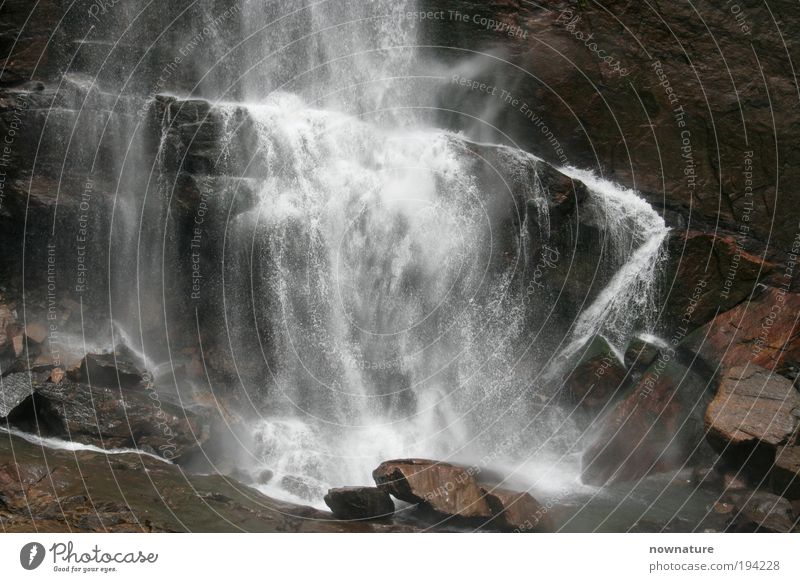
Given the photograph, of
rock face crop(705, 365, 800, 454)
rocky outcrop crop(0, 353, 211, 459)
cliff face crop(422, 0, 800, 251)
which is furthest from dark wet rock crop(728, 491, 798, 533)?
rocky outcrop crop(0, 353, 211, 459)

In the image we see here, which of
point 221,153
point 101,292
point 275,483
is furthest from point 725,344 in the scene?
point 101,292

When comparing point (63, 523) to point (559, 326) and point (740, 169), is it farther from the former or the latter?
point (740, 169)

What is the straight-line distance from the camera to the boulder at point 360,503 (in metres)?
16.6

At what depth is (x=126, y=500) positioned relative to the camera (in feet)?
53.2

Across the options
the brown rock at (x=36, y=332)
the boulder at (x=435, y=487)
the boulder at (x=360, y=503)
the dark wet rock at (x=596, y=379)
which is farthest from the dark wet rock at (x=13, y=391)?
the dark wet rock at (x=596, y=379)

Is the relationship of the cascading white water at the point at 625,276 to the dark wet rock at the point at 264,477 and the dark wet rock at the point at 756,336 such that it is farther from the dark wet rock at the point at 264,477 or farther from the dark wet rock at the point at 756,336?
the dark wet rock at the point at 264,477

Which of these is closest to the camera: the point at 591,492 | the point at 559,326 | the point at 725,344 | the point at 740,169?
the point at 591,492

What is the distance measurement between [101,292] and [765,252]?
2028 centimetres

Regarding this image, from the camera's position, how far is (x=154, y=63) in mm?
25297

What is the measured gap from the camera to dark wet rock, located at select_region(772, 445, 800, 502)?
17391 mm
